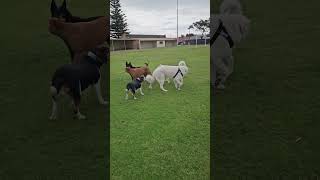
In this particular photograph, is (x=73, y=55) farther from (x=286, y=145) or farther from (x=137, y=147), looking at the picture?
(x=286, y=145)

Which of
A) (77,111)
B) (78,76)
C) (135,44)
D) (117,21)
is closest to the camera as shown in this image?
(78,76)

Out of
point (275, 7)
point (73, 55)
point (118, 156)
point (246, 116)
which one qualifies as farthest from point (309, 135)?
point (73, 55)

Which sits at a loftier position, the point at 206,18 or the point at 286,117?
the point at 206,18

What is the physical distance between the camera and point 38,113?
2205 mm

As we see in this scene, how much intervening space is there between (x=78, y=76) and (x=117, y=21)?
77cm

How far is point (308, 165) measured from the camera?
1.63 m

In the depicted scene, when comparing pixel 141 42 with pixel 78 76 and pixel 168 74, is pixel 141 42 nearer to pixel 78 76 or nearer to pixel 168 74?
pixel 168 74

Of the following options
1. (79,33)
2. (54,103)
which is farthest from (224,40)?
(54,103)

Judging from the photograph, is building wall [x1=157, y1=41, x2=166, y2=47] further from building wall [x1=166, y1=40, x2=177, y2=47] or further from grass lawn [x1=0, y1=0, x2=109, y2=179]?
grass lawn [x1=0, y1=0, x2=109, y2=179]

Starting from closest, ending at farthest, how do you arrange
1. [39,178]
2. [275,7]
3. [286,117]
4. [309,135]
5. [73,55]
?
[39,178] → [309,135] → [286,117] → [73,55] → [275,7]

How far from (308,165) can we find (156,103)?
1075mm

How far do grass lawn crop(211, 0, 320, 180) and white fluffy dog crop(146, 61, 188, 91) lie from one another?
34cm

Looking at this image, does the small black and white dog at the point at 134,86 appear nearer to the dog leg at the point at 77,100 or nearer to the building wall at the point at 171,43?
the dog leg at the point at 77,100

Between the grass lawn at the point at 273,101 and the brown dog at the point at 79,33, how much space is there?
3.19 ft
